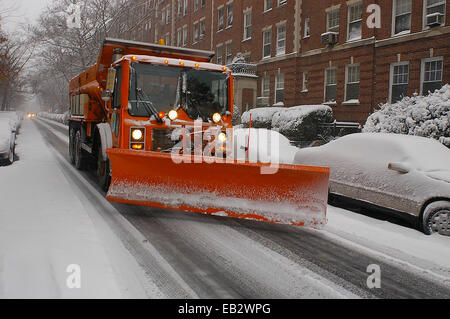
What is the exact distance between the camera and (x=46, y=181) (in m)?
8.96

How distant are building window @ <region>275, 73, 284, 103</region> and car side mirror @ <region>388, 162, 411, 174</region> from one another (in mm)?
20708

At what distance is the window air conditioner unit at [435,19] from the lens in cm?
1686

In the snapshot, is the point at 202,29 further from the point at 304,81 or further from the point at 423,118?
the point at 423,118

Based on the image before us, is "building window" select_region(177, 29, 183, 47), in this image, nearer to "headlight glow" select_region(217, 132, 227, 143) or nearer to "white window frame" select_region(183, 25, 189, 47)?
"white window frame" select_region(183, 25, 189, 47)

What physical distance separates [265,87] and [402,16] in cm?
1139

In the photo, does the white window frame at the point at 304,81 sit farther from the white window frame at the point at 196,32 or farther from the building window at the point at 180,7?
the building window at the point at 180,7

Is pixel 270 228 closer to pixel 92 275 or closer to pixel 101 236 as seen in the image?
pixel 101 236

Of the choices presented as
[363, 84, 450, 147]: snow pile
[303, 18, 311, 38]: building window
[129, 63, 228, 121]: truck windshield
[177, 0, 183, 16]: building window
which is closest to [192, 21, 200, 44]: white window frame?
[177, 0, 183, 16]: building window

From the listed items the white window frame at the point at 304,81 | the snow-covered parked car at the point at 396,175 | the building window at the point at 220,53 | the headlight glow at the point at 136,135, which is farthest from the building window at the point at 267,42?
the headlight glow at the point at 136,135

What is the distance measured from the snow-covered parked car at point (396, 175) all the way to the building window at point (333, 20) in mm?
16364

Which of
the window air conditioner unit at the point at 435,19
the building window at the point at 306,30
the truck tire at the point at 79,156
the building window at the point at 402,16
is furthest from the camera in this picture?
the building window at the point at 306,30
